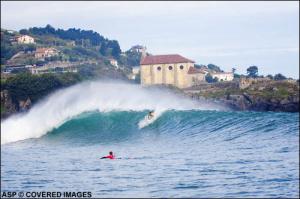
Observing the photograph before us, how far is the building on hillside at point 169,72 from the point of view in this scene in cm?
11894

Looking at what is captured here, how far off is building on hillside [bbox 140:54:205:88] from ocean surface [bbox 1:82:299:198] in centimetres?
7303

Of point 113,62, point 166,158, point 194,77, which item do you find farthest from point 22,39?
point 166,158

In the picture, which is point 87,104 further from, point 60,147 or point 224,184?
point 224,184

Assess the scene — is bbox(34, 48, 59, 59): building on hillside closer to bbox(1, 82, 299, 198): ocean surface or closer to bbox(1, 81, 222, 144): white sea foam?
bbox(1, 81, 222, 144): white sea foam

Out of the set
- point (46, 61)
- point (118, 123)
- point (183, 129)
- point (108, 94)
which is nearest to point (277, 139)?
point (183, 129)

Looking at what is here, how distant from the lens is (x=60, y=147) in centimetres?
3027

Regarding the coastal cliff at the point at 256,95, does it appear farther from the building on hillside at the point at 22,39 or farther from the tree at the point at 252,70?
the building on hillside at the point at 22,39

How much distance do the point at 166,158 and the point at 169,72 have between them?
9641cm

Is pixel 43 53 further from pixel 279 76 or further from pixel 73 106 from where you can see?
pixel 73 106

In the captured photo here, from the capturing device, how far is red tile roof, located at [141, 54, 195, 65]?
394ft

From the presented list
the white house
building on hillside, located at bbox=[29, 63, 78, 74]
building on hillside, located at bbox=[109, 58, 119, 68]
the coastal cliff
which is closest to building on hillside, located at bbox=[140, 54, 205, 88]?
the coastal cliff

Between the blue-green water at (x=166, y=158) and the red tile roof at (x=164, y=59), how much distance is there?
81.7 metres

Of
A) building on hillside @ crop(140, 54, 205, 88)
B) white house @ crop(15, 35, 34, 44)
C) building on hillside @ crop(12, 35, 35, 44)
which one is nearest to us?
building on hillside @ crop(140, 54, 205, 88)

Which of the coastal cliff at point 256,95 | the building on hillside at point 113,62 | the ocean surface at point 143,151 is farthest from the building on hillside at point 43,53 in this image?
the ocean surface at point 143,151
